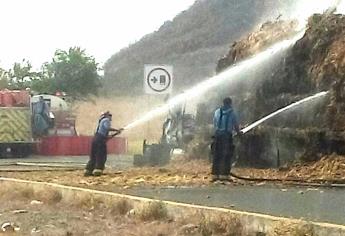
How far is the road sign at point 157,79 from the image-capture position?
2380cm

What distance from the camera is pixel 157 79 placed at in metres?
24.0

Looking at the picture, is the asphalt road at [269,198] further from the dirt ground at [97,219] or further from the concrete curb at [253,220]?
the dirt ground at [97,219]

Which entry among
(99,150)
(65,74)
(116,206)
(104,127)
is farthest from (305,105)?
(65,74)

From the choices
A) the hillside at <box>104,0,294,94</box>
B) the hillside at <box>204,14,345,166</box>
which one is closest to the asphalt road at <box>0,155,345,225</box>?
the hillside at <box>204,14,345,166</box>

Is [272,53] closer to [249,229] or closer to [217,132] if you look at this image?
[217,132]

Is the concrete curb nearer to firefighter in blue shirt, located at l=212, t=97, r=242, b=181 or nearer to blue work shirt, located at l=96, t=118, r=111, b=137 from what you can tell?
firefighter in blue shirt, located at l=212, t=97, r=242, b=181

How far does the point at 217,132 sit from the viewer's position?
1962 centimetres

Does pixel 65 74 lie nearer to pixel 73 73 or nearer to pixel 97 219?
pixel 73 73

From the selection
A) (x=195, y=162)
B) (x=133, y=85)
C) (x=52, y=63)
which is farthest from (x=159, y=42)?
(x=195, y=162)

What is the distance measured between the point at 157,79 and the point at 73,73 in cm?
5409

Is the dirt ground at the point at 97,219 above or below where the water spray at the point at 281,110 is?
below

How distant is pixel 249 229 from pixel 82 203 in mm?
5013

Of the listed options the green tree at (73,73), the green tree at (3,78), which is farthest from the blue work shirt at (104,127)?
the green tree at (73,73)

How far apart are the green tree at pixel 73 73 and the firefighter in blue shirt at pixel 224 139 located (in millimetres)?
56496
